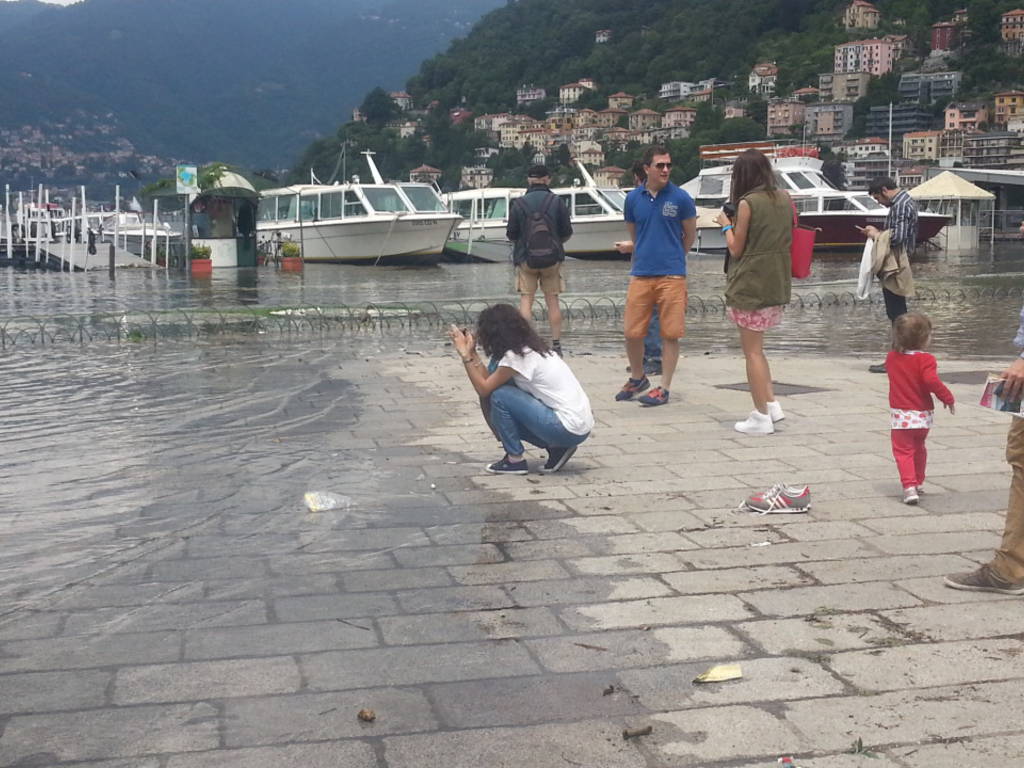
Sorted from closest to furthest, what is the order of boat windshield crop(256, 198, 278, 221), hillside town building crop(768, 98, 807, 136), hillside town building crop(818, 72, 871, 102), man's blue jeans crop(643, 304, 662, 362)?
1. man's blue jeans crop(643, 304, 662, 362)
2. boat windshield crop(256, 198, 278, 221)
3. hillside town building crop(768, 98, 807, 136)
4. hillside town building crop(818, 72, 871, 102)

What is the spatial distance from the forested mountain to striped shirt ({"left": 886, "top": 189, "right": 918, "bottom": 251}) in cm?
12811

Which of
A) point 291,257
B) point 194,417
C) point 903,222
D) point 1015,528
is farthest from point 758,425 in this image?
point 291,257

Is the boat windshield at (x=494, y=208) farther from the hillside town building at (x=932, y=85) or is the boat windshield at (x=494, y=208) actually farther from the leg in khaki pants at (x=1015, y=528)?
the hillside town building at (x=932, y=85)

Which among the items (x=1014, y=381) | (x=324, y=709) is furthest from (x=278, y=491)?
(x=1014, y=381)

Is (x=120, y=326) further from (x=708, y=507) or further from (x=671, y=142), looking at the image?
(x=671, y=142)

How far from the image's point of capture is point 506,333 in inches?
244

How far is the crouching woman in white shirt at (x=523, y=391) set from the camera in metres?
6.22

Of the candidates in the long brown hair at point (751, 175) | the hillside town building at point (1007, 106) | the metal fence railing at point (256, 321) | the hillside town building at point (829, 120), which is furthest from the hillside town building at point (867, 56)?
the long brown hair at point (751, 175)

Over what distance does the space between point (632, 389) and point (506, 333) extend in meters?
2.61

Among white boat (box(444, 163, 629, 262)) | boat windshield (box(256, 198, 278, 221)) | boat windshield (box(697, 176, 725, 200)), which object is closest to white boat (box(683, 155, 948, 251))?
boat windshield (box(697, 176, 725, 200))

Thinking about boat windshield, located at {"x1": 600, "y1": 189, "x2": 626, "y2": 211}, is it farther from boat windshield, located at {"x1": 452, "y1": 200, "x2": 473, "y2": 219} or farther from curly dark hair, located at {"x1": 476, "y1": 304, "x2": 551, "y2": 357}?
curly dark hair, located at {"x1": 476, "y1": 304, "x2": 551, "y2": 357}

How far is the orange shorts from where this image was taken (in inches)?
333

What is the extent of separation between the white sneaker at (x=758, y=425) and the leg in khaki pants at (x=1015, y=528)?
2898 mm

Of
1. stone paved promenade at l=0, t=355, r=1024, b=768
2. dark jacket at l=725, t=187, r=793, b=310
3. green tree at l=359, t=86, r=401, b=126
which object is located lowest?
stone paved promenade at l=0, t=355, r=1024, b=768
